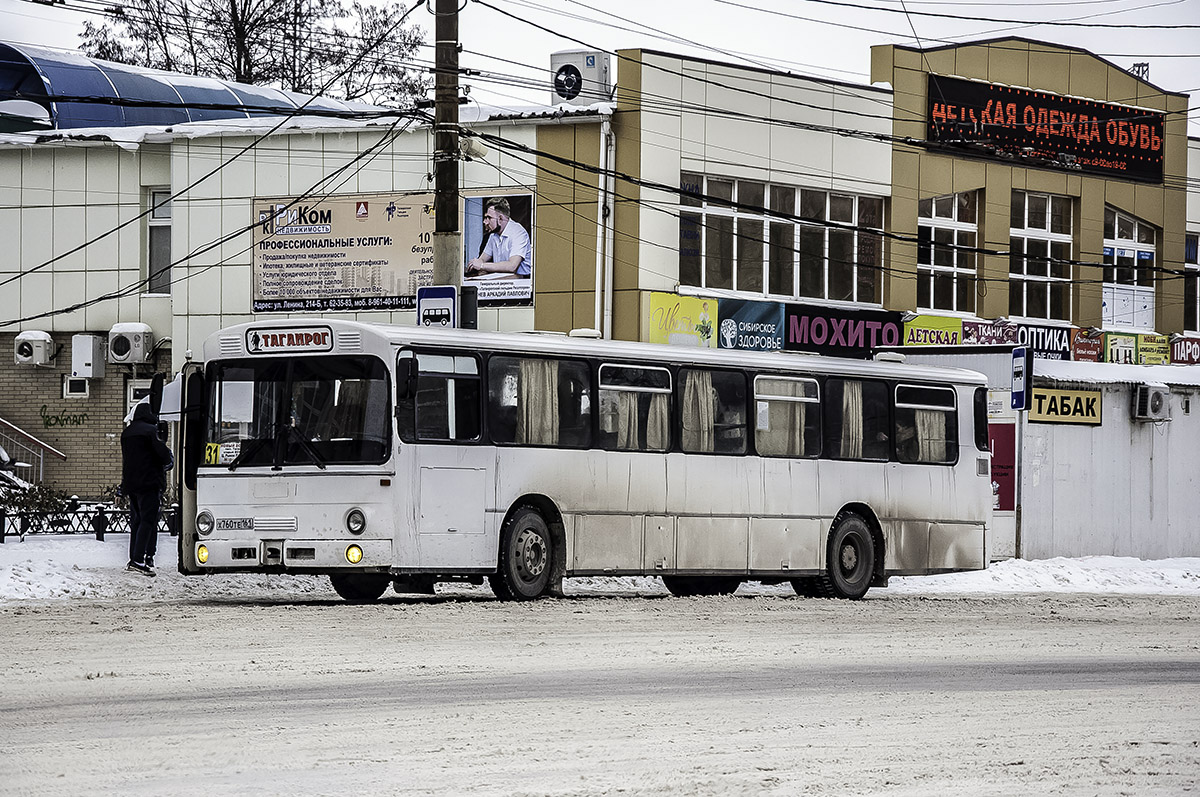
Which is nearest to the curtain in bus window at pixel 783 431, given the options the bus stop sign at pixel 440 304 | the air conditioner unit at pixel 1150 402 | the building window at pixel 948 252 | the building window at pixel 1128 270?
the bus stop sign at pixel 440 304

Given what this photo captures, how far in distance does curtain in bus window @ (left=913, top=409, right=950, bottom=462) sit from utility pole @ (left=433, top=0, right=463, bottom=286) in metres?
5.87

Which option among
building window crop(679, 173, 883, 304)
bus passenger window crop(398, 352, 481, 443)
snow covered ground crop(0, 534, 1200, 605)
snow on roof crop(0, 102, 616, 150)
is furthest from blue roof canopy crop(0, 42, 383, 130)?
bus passenger window crop(398, 352, 481, 443)

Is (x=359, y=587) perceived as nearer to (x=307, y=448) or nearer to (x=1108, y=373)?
(x=307, y=448)

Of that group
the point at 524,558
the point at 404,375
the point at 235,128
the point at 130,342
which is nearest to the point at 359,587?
the point at 524,558

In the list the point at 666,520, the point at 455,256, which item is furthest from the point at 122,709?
the point at 455,256

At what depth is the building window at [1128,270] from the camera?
1609 inches

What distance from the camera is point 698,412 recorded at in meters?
20.3

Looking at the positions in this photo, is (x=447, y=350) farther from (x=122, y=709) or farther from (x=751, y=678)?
(x=122, y=709)

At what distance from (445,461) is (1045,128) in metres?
24.8

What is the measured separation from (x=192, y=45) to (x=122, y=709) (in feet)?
143

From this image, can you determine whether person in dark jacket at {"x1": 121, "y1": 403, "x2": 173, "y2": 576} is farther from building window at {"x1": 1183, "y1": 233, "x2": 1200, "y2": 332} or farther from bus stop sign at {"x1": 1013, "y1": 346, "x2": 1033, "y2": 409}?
building window at {"x1": 1183, "y1": 233, "x2": 1200, "y2": 332}

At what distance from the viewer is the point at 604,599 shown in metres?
19.5

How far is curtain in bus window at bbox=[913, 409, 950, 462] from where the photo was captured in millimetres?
22688

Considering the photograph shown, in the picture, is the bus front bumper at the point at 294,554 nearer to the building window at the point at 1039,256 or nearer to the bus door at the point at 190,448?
the bus door at the point at 190,448
